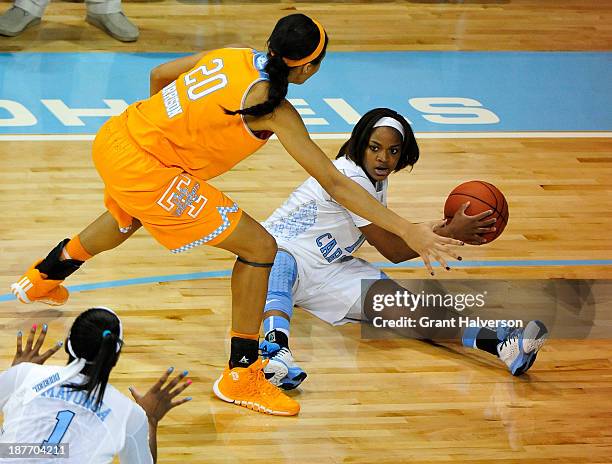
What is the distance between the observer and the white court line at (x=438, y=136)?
768 centimetres

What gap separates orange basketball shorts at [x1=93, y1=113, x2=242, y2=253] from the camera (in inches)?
186

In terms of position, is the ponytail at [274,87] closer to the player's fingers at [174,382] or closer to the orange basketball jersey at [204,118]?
the orange basketball jersey at [204,118]

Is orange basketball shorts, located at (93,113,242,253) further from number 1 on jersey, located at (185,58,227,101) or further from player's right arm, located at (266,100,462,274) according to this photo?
player's right arm, located at (266,100,462,274)

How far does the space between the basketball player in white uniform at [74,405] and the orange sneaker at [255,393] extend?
54.5 inches

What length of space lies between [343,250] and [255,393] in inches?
42.7

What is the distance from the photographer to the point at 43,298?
559 cm

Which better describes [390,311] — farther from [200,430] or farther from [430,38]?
[430,38]

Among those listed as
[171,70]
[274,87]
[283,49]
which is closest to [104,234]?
[171,70]

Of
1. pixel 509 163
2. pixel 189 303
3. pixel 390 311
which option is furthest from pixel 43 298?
pixel 509 163

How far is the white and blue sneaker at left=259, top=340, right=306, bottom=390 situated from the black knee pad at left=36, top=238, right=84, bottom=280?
45.9 inches

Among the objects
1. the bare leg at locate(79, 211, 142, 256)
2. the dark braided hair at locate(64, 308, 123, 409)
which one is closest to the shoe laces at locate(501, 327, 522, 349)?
the bare leg at locate(79, 211, 142, 256)

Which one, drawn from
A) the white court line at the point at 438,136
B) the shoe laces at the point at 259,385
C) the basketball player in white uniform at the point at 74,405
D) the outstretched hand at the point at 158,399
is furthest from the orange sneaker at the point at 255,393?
the white court line at the point at 438,136

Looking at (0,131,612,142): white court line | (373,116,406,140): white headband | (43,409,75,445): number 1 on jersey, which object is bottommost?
(0,131,612,142): white court line

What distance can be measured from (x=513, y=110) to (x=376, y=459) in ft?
14.9
